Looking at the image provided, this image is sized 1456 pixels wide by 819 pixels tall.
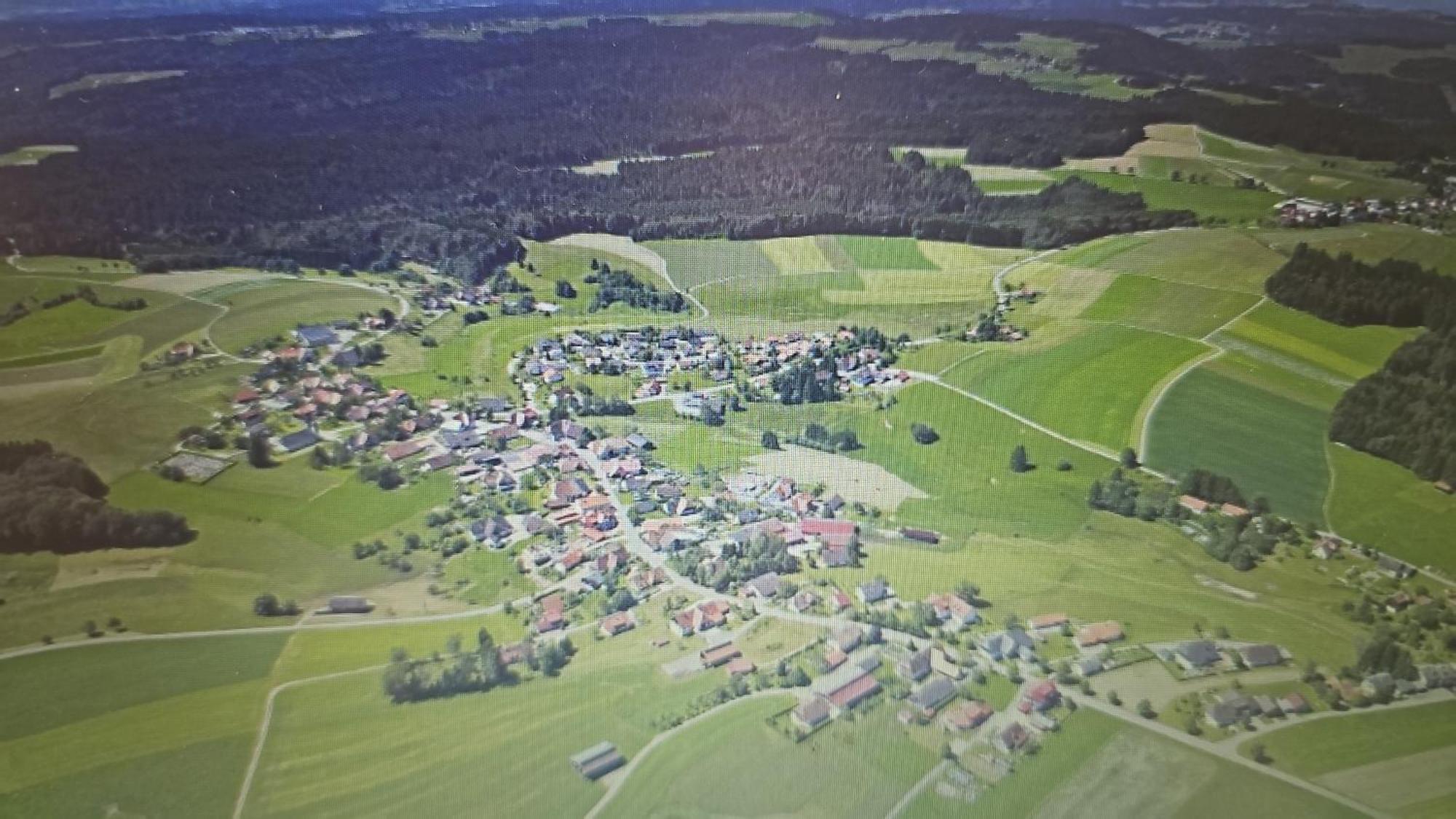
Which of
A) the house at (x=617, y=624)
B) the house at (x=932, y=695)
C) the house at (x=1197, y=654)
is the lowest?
the house at (x=617, y=624)

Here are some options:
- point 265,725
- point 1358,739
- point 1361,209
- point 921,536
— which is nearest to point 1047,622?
point 921,536

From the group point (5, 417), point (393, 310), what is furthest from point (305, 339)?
point (5, 417)

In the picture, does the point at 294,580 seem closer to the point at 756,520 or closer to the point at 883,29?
the point at 756,520

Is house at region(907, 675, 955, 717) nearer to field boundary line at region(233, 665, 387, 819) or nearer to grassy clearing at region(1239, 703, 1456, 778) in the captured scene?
grassy clearing at region(1239, 703, 1456, 778)

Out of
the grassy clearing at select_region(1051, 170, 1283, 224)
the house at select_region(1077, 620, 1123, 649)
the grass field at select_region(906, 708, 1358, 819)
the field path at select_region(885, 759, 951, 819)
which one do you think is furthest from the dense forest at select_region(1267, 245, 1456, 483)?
the field path at select_region(885, 759, 951, 819)

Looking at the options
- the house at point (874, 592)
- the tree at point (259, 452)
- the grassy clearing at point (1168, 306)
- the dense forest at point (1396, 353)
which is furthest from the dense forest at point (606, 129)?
the house at point (874, 592)

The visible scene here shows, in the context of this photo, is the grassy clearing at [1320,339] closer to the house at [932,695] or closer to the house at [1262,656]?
the house at [1262,656]
